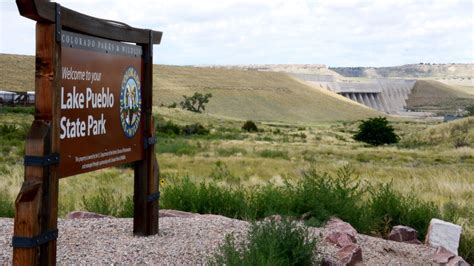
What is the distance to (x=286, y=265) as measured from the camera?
23.1ft

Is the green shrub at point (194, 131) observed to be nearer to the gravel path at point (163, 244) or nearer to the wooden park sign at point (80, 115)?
the gravel path at point (163, 244)

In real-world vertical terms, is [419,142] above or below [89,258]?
below

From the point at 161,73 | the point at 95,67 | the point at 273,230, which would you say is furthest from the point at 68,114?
the point at 161,73


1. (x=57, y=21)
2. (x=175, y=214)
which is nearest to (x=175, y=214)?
(x=175, y=214)

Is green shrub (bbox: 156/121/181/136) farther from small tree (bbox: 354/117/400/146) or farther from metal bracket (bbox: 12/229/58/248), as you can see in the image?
metal bracket (bbox: 12/229/58/248)

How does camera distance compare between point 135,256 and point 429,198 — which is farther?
point 429,198

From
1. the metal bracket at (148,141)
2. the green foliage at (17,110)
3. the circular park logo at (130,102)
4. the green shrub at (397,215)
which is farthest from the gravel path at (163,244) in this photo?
the green foliage at (17,110)

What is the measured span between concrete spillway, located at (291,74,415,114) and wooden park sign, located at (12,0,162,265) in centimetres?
15780

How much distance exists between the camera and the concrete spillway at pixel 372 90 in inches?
6875

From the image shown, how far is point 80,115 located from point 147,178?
1973 millimetres

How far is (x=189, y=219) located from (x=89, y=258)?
7.95 ft

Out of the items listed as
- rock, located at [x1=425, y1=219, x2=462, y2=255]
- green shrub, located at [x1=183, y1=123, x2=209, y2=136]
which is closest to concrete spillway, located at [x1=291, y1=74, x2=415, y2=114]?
green shrub, located at [x1=183, y1=123, x2=209, y2=136]

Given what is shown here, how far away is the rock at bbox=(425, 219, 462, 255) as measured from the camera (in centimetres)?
957

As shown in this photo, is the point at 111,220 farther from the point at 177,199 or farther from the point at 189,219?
the point at 177,199
